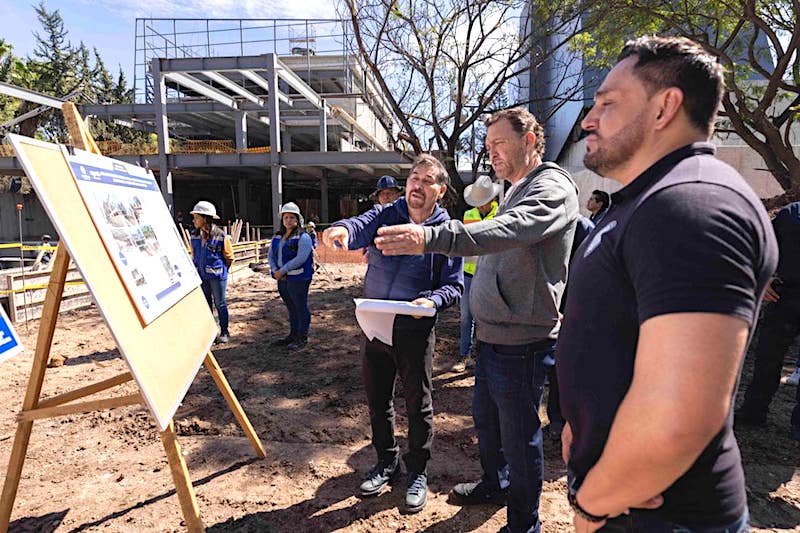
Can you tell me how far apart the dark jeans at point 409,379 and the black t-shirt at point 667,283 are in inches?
54.5

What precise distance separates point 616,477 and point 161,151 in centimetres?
2540

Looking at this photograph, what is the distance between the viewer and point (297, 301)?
5.92 meters

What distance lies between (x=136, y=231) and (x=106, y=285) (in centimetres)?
56

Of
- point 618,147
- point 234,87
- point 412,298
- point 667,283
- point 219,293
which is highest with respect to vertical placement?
point 234,87

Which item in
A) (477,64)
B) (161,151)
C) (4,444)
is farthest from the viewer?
(161,151)

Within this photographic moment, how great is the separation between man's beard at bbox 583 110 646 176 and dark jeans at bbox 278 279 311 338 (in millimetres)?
5006

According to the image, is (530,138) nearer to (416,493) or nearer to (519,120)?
(519,120)

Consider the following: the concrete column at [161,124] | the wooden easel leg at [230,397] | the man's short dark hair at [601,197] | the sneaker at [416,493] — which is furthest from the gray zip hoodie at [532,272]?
the concrete column at [161,124]

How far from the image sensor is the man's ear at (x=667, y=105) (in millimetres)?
1009

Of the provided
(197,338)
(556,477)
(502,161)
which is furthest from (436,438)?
(502,161)

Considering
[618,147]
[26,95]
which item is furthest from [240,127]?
[618,147]

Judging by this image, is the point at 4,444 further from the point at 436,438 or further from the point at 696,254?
the point at 696,254

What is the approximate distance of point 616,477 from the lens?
94cm

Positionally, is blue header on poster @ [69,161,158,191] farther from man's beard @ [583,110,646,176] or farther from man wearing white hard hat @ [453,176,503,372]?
man wearing white hard hat @ [453,176,503,372]
